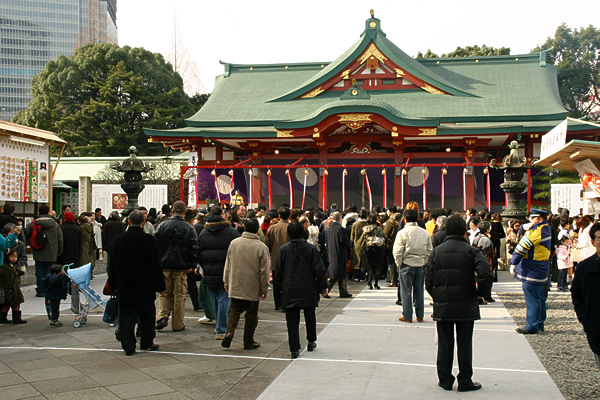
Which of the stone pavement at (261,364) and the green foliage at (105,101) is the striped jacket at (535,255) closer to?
the stone pavement at (261,364)

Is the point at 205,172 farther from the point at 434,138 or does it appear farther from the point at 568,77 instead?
the point at 568,77

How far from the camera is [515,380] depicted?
525 centimetres

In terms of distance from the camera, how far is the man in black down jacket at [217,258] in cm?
682

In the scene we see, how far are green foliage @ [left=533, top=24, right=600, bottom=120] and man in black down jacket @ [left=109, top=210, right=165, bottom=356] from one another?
136 feet

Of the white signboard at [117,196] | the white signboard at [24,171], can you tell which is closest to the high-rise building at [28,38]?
the white signboard at [117,196]

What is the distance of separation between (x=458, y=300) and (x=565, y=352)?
2237 mm

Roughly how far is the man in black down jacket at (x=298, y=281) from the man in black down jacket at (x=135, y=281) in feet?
4.72

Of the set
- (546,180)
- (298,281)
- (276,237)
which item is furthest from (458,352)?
(546,180)

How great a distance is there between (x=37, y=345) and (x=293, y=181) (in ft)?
47.9

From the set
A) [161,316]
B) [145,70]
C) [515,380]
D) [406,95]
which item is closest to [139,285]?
[161,316]

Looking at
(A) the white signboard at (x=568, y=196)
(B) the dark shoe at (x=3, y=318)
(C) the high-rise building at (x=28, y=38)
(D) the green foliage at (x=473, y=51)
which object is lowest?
(B) the dark shoe at (x=3, y=318)

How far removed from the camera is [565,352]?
6.31 m

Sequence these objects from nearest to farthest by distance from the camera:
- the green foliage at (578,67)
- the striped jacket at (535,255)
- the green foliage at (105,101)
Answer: the striped jacket at (535,255)
the green foliage at (105,101)
the green foliage at (578,67)

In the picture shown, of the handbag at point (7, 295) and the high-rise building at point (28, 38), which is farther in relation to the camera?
the high-rise building at point (28, 38)
